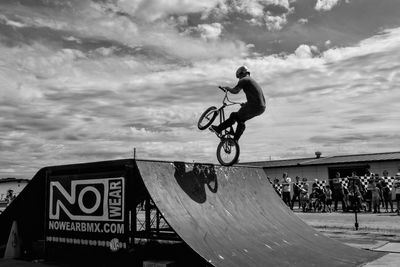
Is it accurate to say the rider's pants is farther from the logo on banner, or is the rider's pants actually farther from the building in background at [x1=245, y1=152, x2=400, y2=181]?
the building in background at [x1=245, y1=152, x2=400, y2=181]

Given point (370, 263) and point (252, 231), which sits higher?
point (252, 231)

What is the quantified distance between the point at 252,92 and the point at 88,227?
12.6ft

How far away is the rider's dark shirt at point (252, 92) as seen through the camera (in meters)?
7.44

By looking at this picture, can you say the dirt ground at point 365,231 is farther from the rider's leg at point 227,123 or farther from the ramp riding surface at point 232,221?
the rider's leg at point 227,123

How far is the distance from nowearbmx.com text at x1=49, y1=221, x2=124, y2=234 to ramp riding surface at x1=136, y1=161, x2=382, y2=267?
927 millimetres

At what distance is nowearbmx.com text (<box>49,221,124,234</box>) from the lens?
626cm

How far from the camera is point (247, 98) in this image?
296 inches

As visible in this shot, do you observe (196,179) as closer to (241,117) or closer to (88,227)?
(241,117)

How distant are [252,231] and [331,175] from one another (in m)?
21.3

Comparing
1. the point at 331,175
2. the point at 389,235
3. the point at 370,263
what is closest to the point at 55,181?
the point at 370,263

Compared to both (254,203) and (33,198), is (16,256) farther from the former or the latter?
(254,203)

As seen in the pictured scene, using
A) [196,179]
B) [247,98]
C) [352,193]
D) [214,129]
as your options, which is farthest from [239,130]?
[352,193]

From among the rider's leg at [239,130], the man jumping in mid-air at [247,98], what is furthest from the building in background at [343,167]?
the man jumping in mid-air at [247,98]

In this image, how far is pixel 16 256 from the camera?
7.89m
